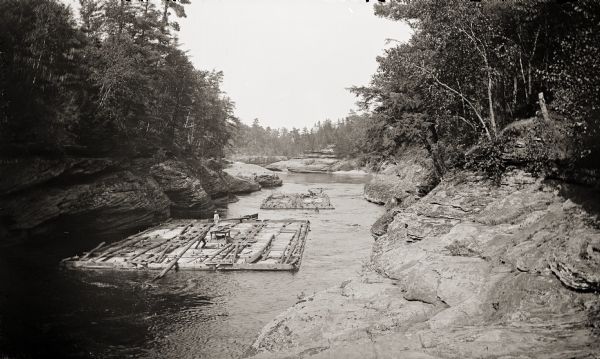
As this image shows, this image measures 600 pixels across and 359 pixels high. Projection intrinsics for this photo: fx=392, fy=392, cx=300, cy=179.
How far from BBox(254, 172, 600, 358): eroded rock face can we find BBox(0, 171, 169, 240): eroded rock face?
64.6 feet

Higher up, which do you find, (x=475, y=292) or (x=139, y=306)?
(x=475, y=292)

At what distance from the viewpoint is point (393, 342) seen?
865 centimetres

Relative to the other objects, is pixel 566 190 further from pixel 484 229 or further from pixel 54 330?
pixel 54 330

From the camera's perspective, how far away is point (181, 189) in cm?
4194

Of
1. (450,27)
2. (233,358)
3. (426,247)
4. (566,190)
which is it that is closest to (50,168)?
(233,358)

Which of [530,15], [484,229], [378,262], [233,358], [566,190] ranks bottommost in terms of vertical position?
[233,358]

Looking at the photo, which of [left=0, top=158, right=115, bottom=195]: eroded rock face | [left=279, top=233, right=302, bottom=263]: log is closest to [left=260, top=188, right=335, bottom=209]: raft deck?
[left=279, top=233, right=302, bottom=263]: log

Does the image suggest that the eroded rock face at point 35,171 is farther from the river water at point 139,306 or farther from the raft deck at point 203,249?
the raft deck at point 203,249

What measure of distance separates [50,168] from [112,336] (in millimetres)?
15070

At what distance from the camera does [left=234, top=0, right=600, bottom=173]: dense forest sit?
1198cm

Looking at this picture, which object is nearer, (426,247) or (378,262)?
(426,247)

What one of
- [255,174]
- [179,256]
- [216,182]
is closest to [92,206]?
[179,256]

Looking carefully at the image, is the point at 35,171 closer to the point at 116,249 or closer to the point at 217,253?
the point at 116,249

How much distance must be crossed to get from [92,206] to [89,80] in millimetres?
9261
